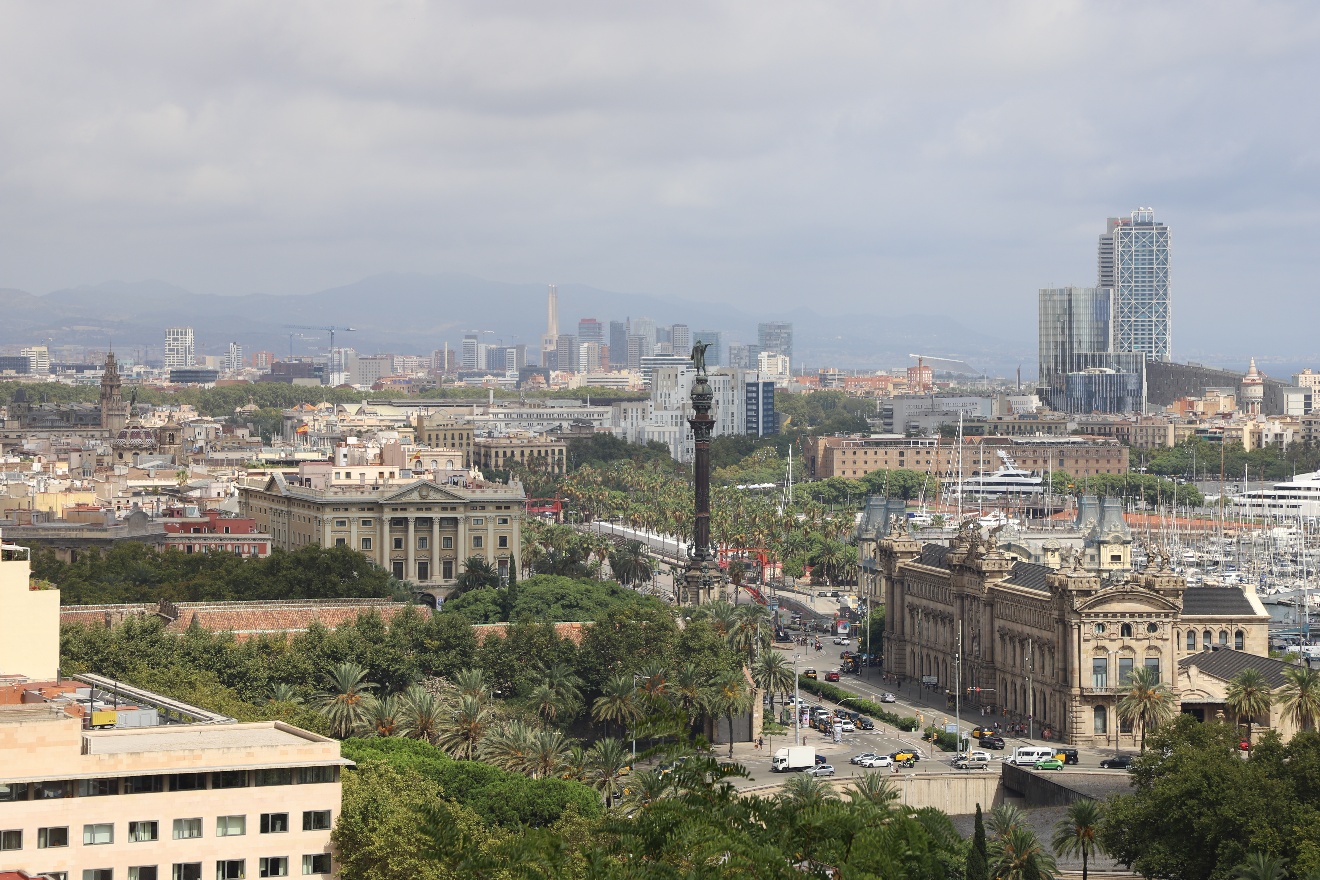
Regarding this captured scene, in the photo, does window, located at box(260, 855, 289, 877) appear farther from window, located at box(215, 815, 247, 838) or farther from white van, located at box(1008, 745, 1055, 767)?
white van, located at box(1008, 745, 1055, 767)

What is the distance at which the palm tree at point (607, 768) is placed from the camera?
246 ft

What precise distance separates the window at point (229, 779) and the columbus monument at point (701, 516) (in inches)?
2537

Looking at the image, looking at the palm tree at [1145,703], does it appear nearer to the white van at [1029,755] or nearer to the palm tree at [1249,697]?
the palm tree at [1249,697]

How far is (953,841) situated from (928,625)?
5609cm

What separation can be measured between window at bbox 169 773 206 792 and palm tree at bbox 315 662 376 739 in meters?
27.3

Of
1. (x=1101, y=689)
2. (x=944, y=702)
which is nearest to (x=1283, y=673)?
(x=1101, y=689)

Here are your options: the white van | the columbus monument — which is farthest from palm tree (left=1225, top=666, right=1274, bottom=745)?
the columbus monument

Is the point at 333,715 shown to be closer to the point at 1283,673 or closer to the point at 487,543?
the point at 1283,673

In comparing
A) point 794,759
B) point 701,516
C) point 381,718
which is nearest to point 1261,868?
point 794,759

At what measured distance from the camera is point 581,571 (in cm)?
13775

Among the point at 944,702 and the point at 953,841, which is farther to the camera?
the point at 944,702

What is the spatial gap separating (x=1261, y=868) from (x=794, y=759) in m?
31.4

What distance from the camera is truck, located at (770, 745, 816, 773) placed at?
3527 inches

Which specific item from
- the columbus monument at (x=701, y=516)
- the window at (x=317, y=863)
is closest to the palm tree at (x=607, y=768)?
the window at (x=317, y=863)
